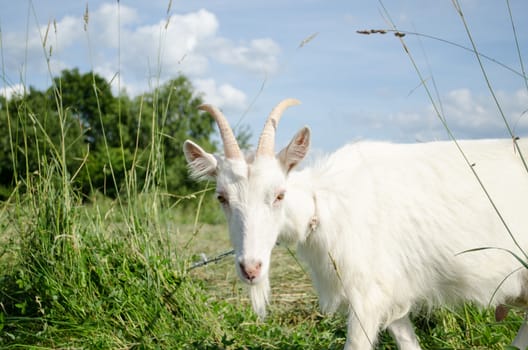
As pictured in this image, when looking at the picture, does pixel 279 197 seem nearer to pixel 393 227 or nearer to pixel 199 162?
pixel 199 162

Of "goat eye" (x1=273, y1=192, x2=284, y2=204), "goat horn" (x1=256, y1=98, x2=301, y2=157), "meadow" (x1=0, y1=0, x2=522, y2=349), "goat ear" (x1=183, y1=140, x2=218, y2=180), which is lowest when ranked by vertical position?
"meadow" (x1=0, y1=0, x2=522, y2=349)

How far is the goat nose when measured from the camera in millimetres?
3184

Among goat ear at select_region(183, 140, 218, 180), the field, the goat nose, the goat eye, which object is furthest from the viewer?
the field

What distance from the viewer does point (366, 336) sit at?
3.41 metres

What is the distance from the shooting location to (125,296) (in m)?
4.02

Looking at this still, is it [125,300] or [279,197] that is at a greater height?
[279,197]

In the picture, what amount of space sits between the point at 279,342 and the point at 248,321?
0.49m

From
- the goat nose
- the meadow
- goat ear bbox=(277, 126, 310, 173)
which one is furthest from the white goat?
the meadow

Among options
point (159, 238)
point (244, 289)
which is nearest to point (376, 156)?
point (159, 238)

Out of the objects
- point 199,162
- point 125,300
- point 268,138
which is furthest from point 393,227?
point 125,300

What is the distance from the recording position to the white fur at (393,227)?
3.54m

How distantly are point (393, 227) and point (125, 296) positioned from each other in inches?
74.0

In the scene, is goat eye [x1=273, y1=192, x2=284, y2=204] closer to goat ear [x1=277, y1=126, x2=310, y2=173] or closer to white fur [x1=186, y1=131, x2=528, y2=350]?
white fur [x1=186, y1=131, x2=528, y2=350]

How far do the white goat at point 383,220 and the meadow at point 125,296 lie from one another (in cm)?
35
